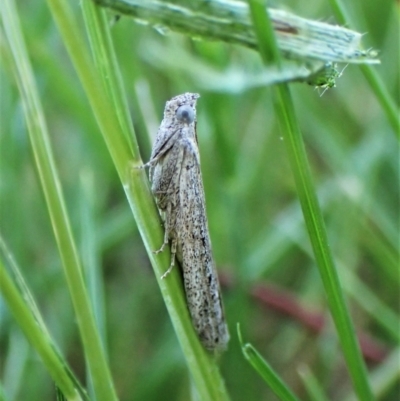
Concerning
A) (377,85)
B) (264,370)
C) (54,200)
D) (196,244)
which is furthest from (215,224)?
(54,200)

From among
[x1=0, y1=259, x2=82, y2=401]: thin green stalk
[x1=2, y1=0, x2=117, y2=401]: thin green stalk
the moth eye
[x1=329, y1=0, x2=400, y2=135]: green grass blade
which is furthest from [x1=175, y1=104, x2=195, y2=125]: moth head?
[x1=0, y1=259, x2=82, y2=401]: thin green stalk

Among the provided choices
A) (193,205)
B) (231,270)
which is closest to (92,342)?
(193,205)

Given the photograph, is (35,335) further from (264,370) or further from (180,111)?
(180,111)

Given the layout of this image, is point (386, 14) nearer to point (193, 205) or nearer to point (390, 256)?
point (390, 256)

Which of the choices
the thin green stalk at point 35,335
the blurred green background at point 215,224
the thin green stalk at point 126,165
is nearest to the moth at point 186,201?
the blurred green background at point 215,224

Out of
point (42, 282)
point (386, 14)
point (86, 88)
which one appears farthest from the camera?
point (386, 14)

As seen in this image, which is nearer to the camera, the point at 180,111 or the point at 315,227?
the point at 315,227
